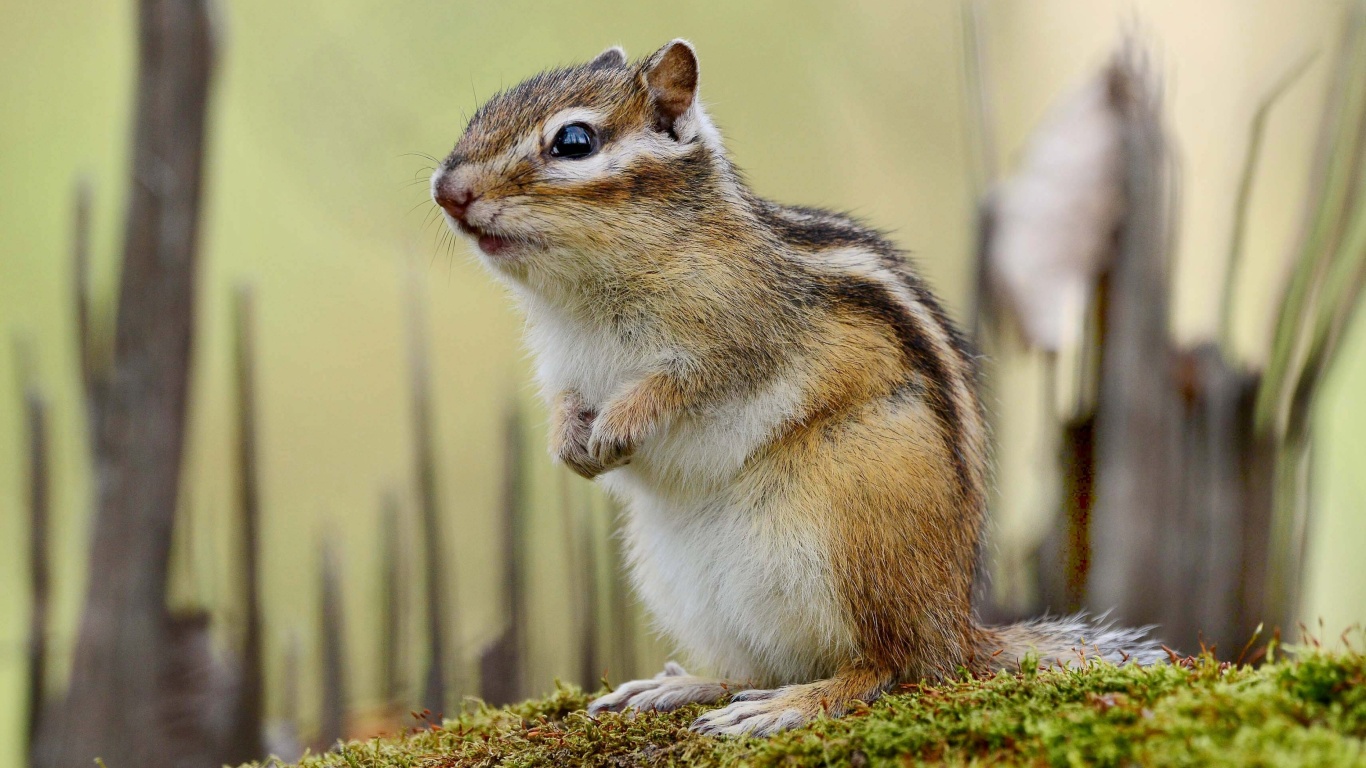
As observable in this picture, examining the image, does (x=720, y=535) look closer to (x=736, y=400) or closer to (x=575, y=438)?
(x=736, y=400)

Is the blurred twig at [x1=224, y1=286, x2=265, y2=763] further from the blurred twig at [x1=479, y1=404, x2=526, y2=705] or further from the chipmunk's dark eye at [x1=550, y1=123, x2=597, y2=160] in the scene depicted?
the chipmunk's dark eye at [x1=550, y1=123, x2=597, y2=160]

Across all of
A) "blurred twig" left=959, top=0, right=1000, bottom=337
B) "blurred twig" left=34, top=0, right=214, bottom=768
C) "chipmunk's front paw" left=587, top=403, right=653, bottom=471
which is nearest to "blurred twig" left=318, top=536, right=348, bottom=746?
"blurred twig" left=34, top=0, right=214, bottom=768

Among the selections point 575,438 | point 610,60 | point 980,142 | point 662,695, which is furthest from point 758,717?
point 980,142

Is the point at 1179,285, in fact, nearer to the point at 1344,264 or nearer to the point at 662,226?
the point at 1344,264

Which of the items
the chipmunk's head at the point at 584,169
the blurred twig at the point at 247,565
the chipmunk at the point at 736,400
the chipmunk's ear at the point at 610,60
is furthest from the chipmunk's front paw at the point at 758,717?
the blurred twig at the point at 247,565

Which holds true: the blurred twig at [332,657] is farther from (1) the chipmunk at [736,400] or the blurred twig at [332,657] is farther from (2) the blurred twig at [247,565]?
(1) the chipmunk at [736,400]

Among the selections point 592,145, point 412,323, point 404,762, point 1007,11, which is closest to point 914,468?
point 592,145
